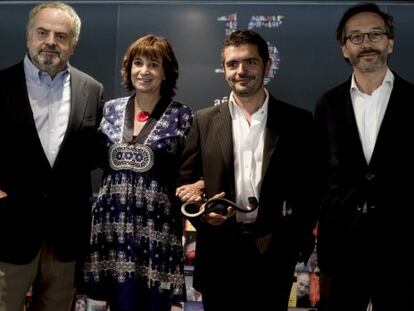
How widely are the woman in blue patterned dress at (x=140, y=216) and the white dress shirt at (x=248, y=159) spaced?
0.99 feet

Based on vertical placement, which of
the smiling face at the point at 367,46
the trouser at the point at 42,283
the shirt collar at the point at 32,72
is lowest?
the trouser at the point at 42,283

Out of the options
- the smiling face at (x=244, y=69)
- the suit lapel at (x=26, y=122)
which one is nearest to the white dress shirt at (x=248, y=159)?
the smiling face at (x=244, y=69)

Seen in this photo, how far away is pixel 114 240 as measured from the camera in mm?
2740

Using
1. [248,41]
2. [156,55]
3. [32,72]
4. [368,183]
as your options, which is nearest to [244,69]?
[248,41]

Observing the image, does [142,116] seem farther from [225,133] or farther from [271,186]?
[271,186]

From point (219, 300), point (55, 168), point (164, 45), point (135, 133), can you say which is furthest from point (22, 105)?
point (219, 300)

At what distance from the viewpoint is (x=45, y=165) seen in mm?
2656

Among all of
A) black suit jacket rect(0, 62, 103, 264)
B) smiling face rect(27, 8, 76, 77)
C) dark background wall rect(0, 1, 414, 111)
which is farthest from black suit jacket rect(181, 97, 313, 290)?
dark background wall rect(0, 1, 414, 111)

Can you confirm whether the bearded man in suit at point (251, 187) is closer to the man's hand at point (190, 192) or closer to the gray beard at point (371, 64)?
the man's hand at point (190, 192)

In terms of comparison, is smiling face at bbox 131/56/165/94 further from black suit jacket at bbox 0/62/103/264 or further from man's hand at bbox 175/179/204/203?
man's hand at bbox 175/179/204/203

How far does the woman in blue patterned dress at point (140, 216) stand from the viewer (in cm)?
271

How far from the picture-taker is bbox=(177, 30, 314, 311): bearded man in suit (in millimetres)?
2578

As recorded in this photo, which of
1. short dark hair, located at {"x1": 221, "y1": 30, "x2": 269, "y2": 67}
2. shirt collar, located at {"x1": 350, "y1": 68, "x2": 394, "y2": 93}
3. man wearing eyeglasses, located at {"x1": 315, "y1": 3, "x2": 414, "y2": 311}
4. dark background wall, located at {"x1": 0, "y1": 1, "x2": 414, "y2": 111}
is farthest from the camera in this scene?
dark background wall, located at {"x1": 0, "y1": 1, "x2": 414, "y2": 111}

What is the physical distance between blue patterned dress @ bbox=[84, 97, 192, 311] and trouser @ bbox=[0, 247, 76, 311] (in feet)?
0.35
